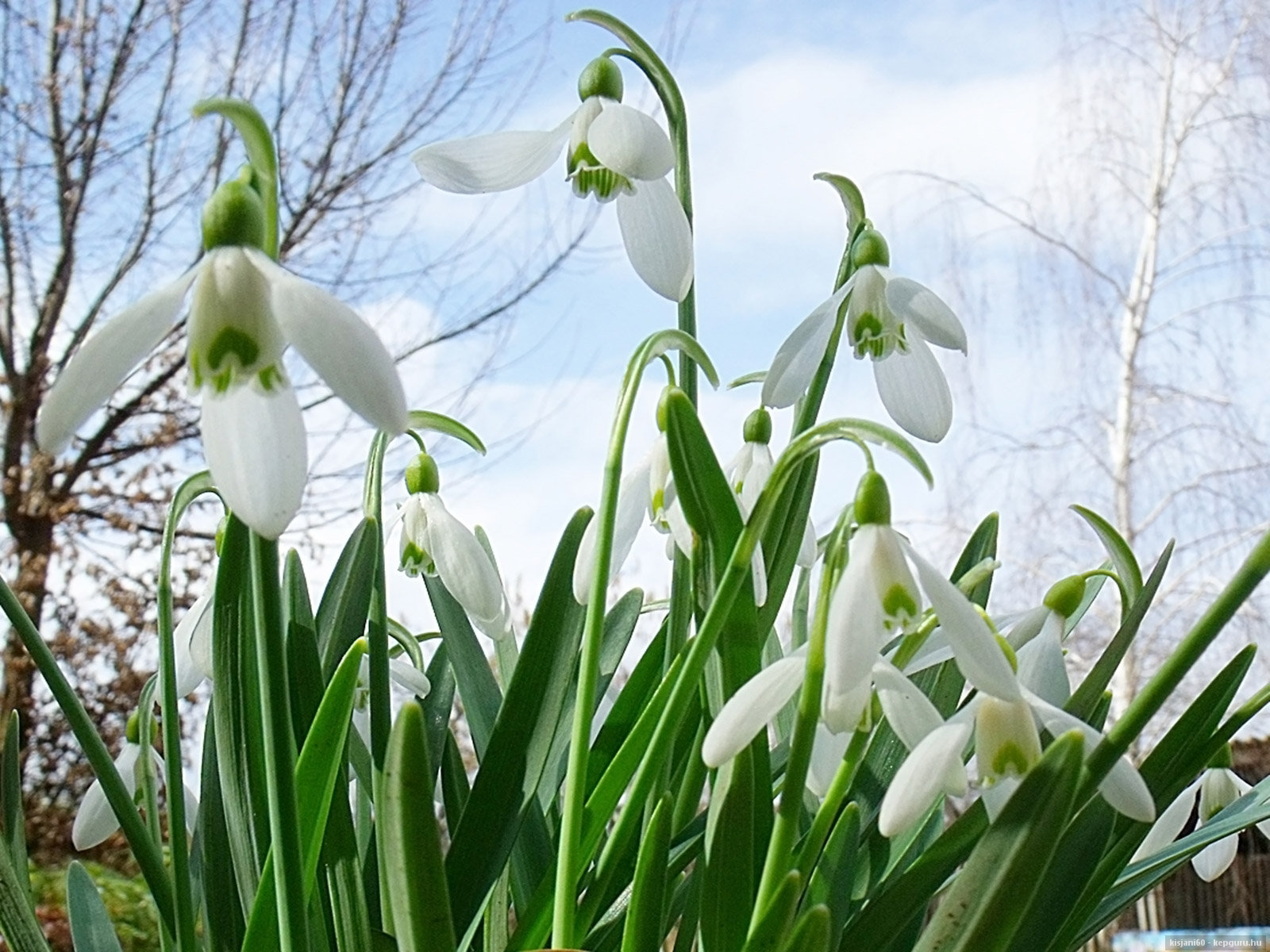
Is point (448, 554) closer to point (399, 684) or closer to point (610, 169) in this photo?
point (399, 684)

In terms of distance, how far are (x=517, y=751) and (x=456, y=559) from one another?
0.41 feet

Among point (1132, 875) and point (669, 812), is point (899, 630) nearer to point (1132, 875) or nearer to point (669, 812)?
point (669, 812)

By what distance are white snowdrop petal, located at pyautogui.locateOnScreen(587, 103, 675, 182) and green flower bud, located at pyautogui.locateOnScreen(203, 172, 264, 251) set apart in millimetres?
179

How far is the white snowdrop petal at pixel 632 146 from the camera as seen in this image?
472 millimetres

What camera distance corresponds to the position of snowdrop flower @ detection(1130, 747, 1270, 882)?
0.58 metres

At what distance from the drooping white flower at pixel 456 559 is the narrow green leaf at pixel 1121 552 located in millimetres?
249

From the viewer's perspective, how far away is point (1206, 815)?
0.58 meters

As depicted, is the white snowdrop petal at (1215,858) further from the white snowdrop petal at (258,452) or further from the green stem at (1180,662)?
the white snowdrop petal at (258,452)

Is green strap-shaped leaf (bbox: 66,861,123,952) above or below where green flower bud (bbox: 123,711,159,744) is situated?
below

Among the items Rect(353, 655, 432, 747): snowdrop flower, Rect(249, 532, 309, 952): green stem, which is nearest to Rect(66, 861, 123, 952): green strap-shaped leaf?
Rect(353, 655, 432, 747): snowdrop flower

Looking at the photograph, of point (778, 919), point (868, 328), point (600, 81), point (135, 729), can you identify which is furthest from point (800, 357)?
point (135, 729)

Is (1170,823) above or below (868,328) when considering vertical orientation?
below

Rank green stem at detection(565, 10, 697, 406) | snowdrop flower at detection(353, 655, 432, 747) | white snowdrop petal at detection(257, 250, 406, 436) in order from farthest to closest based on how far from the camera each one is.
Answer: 1. snowdrop flower at detection(353, 655, 432, 747)
2. green stem at detection(565, 10, 697, 406)
3. white snowdrop petal at detection(257, 250, 406, 436)

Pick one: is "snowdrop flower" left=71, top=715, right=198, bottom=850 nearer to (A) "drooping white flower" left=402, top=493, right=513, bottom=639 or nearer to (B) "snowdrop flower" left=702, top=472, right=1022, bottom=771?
(A) "drooping white flower" left=402, top=493, right=513, bottom=639
